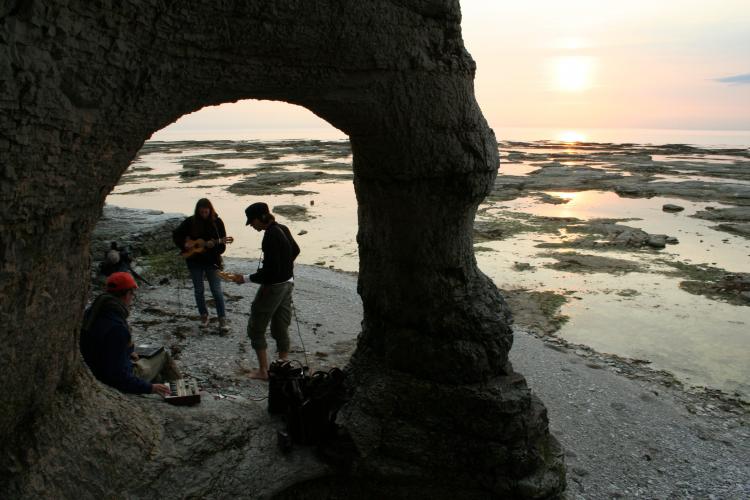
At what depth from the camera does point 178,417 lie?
440 centimetres

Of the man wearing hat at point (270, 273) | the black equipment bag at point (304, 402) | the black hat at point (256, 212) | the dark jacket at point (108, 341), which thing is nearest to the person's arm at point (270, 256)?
the man wearing hat at point (270, 273)

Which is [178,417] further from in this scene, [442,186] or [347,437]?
[442,186]

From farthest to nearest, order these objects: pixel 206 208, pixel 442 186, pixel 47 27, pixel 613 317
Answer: pixel 613 317 < pixel 206 208 < pixel 442 186 < pixel 47 27

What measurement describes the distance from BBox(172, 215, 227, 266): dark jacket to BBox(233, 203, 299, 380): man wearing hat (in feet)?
4.58

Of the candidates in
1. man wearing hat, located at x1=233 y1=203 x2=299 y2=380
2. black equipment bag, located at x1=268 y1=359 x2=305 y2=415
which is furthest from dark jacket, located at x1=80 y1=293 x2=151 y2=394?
man wearing hat, located at x1=233 y1=203 x2=299 y2=380

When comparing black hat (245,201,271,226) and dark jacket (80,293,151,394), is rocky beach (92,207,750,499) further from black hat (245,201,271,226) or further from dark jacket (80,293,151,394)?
black hat (245,201,271,226)

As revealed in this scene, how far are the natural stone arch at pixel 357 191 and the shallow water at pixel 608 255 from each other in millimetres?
5253

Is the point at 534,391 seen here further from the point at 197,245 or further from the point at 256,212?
the point at 197,245

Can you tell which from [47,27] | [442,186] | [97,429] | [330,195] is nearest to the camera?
[47,27]

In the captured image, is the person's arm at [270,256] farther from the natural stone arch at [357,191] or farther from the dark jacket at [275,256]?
the natural stone arch at [357,191]

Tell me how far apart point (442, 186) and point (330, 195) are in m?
20.2

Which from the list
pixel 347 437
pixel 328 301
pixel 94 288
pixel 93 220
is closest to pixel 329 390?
pixel 347 437

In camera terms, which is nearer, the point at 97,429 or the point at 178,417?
the point at 97,429

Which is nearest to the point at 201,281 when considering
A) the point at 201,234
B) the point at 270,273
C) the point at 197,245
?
the point at 197,245
